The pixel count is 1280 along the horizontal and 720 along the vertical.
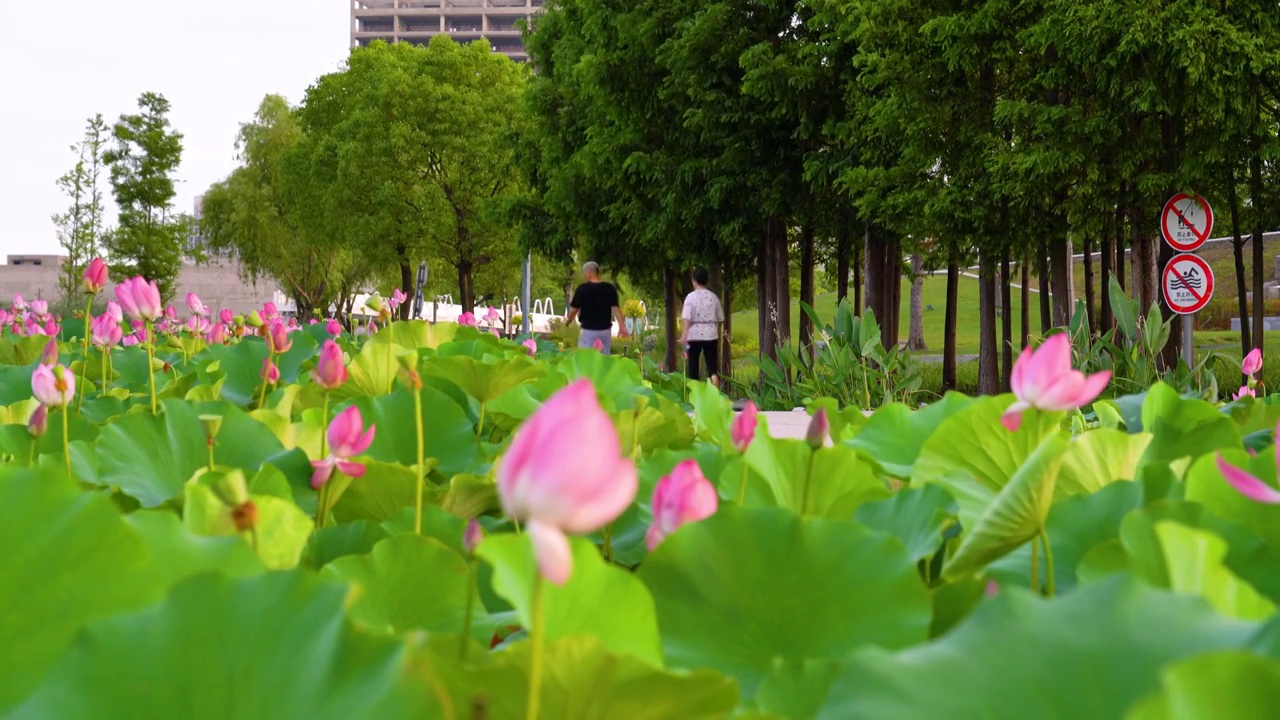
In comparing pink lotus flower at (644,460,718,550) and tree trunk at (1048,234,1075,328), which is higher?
tree trunk at (1048,234,1075,328)

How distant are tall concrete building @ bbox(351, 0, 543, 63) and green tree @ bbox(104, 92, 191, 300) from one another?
265ft

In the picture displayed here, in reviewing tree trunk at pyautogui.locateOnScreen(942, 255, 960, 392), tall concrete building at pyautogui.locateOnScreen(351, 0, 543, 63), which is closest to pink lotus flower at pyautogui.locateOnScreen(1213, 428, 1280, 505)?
tree trunk at pyautogui.locateOnScreen(942, 255, 960, 392)

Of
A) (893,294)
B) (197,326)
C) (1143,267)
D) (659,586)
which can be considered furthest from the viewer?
(893,294)

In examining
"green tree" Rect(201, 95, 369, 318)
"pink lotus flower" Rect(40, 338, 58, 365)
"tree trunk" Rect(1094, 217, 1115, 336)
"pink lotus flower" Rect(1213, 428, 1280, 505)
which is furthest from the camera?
"green tree" Rect(201, 95, 369, 318)

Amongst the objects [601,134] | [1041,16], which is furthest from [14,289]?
[1041,16]

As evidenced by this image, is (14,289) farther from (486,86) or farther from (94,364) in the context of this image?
(94,364)

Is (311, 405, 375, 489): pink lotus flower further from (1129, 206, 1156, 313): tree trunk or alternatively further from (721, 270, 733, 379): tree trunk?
(721, 270, 733, 379): tree trunk

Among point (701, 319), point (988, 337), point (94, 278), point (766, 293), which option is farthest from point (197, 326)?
point (766, 293)

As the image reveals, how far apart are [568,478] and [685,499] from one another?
0.31 metres

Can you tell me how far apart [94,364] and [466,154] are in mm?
33026

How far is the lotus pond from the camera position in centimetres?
48

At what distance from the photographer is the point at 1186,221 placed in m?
13.4

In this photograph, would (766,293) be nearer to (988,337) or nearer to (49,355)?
(988,337)

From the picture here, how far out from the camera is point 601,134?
2166cm
